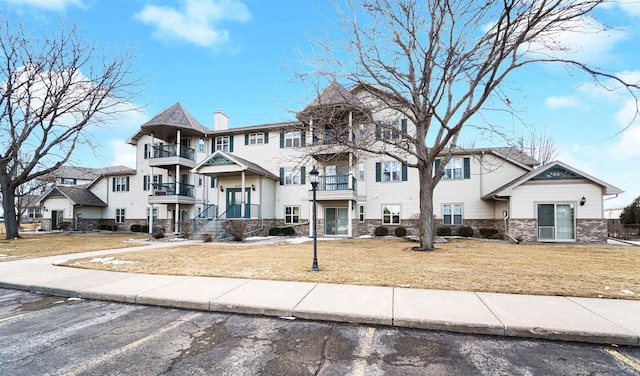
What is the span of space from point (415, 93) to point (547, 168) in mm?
10347

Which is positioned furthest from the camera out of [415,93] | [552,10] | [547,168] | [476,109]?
[547,168]

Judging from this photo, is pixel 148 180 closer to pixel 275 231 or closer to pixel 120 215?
pixel 120 215

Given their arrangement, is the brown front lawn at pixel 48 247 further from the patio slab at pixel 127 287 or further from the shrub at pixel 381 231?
the shrub at pixel 381 231

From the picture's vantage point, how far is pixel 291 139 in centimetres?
2341

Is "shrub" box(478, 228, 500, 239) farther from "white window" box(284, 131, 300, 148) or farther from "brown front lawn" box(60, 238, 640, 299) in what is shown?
"white window" box(284, 131, 300, 148)

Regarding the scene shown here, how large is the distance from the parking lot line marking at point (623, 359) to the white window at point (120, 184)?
3358cm

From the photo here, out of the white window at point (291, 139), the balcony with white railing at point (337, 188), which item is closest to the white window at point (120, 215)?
the white window at point (291, 139)

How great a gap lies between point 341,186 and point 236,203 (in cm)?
837

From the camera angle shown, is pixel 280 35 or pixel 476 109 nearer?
pixel 476 109

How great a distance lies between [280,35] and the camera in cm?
1360

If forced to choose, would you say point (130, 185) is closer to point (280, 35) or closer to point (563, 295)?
point (280, 35)

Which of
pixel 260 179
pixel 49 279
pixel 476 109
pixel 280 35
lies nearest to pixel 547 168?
pixel 476 109

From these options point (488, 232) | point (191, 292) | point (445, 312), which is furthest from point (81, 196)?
point (488, 232)

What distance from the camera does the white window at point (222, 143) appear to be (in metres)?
25.5
